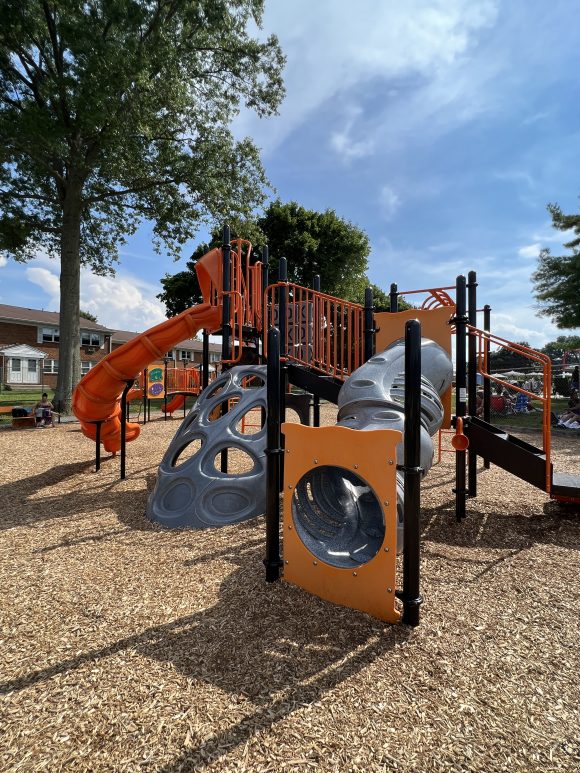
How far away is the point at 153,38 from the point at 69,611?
60.0ft

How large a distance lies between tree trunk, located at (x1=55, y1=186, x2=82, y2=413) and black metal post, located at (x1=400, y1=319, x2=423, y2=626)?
15.3 metres

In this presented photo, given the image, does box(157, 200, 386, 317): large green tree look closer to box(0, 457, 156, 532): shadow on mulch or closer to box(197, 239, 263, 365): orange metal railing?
box(197, 239, 263, 365): orange metal railing

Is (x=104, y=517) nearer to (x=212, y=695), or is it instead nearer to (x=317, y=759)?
(x=212, y=695)

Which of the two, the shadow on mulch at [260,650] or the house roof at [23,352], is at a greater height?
the house roof at [23,352]

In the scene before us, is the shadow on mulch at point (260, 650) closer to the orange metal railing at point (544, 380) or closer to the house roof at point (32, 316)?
the orange metal railing at point (544, 380)

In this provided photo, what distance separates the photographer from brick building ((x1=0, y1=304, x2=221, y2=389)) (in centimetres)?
3422

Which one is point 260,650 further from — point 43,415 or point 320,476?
point 43,415

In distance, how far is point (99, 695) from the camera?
6.91 feet

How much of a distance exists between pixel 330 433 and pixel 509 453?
287 cm

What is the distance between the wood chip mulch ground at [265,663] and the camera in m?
1.80

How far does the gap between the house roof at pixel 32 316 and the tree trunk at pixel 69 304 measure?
23241mm

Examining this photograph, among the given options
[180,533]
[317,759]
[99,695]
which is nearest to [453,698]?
[317,759]

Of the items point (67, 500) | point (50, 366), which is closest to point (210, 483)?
point (67, 500)

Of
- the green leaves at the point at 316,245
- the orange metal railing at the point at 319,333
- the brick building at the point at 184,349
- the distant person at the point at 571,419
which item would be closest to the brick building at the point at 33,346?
the brick building at the point at 184,349
